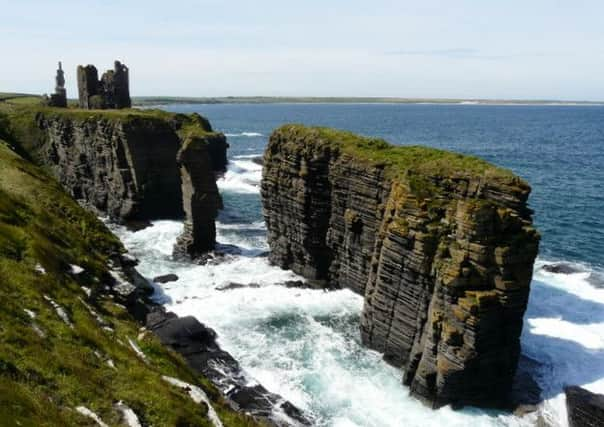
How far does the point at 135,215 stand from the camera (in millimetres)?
71938

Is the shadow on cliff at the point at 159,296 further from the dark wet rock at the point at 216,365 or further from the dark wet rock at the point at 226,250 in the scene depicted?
the dark wet rock at the point at 226,250

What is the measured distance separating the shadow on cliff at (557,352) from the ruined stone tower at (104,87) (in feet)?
274

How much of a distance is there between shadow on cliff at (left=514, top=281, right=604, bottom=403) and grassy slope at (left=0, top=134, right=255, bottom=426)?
20295 mm

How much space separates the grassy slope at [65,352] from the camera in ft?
46.5

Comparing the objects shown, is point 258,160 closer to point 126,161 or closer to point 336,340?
point 126,161

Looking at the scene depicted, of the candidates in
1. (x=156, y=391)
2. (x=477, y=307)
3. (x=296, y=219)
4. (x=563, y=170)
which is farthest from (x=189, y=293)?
(x=563, y=170)

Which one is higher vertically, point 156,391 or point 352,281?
point 156,391

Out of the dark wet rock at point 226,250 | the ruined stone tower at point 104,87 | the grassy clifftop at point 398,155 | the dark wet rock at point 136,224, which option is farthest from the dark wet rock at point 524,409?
the ruined stone tower at point 104,87

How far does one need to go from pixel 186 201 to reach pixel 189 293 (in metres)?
14.5

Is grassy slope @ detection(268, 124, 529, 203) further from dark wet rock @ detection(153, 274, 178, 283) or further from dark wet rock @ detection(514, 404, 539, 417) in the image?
dark wet rock @ detection(153, 274, 178, 283)

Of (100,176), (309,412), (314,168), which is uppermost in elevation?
(314,168)

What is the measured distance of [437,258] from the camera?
31.5m

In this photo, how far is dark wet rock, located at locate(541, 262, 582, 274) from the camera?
49.4 metres

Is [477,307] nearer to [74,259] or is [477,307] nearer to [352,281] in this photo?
[352,281]
